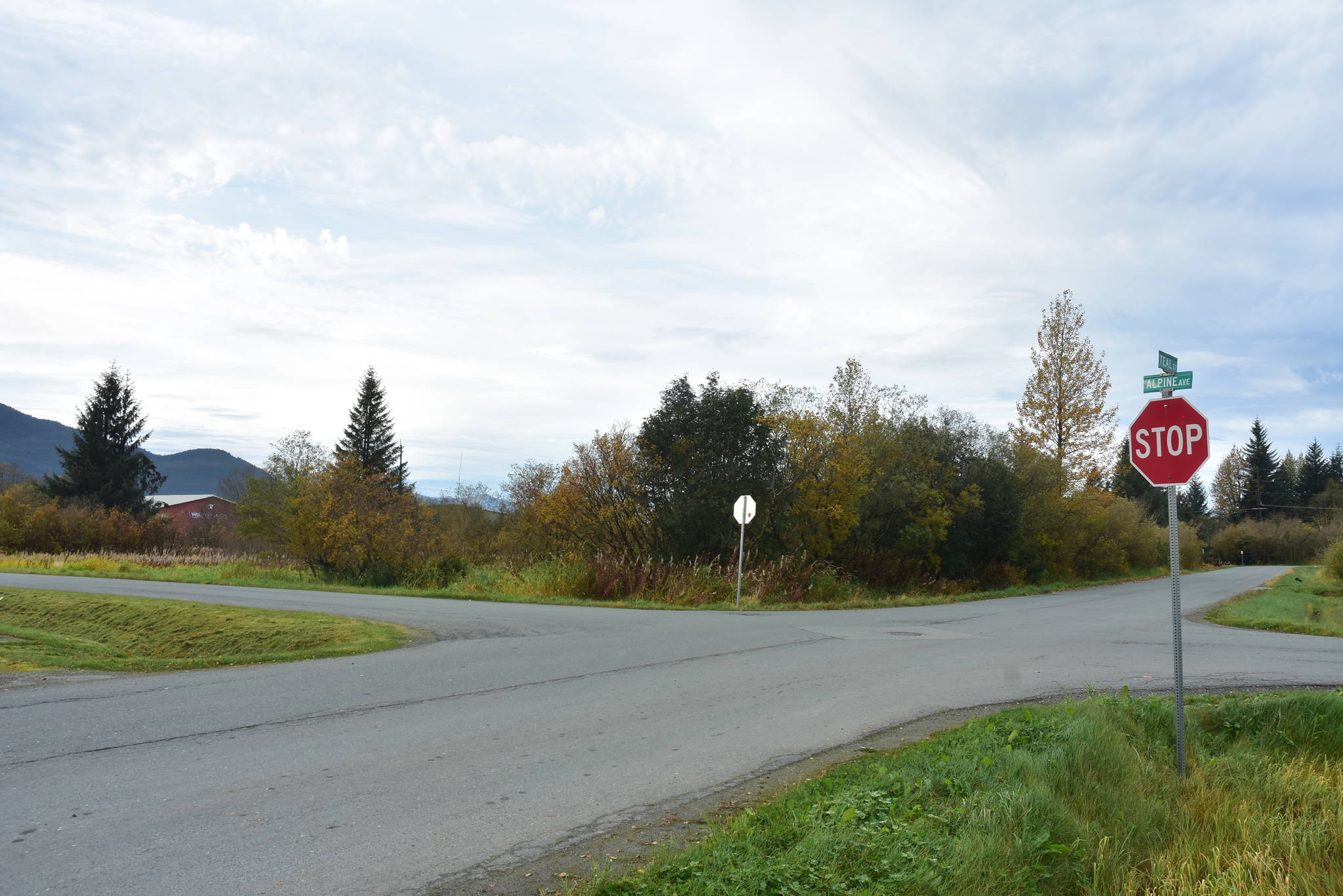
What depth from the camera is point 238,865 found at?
4004 millimetres

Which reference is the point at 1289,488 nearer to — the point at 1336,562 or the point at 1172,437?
the point at 1336,562

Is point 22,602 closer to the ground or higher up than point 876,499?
closer to the ground

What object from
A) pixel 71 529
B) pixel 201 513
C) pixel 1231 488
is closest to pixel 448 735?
pixel 71 529

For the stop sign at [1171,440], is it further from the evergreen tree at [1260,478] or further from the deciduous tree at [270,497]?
the evergreen tree at [1260,478]

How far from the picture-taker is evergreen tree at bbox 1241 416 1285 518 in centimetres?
10275

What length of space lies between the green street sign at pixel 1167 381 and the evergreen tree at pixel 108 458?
210 ft

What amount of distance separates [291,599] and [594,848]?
1689 cm

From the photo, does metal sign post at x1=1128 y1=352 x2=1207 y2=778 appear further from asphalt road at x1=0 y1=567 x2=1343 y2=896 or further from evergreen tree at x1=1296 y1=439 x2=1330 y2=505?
evergreen tree at x1=1296 y1=439 x2=1330 y2=505

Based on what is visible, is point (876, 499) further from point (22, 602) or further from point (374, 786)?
point (374, 786)

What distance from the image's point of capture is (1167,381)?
242 inches

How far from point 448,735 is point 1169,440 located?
606 centimetres

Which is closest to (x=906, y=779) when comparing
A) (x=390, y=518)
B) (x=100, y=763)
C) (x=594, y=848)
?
(x=594, y=848)

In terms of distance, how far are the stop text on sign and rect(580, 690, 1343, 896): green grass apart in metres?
2.10

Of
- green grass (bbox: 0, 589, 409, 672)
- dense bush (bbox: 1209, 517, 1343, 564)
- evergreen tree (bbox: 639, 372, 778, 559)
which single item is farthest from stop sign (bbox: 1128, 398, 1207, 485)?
dense bush (bbox: 1209, 517, 1343, 564)
